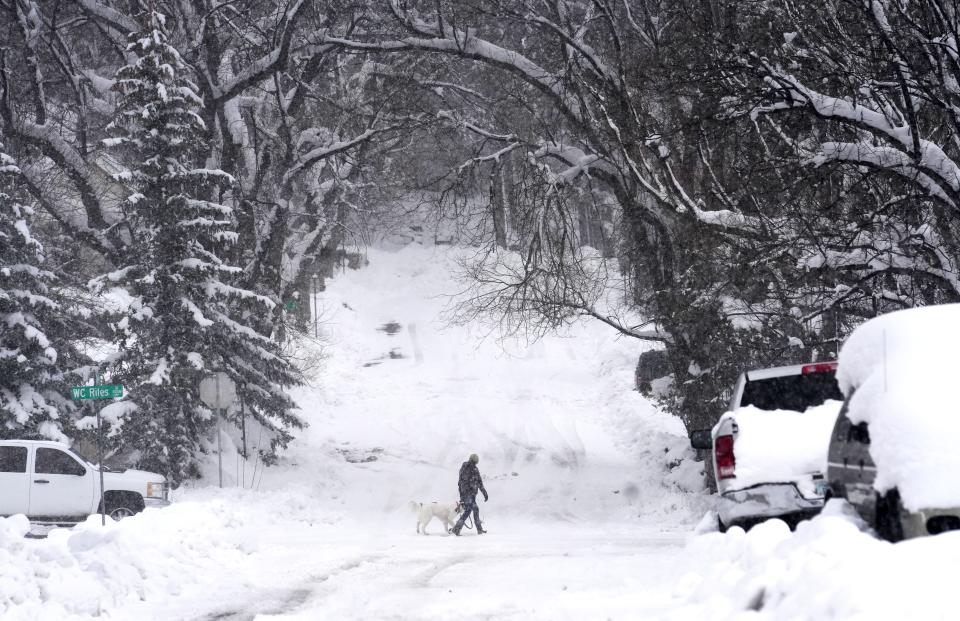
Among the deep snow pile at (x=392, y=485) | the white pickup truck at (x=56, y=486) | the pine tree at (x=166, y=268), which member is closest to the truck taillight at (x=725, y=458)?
the deep snow pile at (x=392, y=485)

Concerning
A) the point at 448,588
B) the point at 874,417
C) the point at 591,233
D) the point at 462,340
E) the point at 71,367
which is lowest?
the point at 448,588

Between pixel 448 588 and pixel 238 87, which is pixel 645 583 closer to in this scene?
pixel 448 588

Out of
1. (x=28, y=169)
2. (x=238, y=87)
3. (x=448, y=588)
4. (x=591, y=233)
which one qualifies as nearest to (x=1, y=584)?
(x=448, y=588)

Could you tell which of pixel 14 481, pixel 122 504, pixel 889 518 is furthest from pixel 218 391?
pixel 889 518

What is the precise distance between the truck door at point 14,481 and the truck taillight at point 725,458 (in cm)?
1392

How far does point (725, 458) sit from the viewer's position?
8.57 metres

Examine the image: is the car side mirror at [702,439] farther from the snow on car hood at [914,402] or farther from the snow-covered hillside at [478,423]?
the snow-covered hillside at [478,423]

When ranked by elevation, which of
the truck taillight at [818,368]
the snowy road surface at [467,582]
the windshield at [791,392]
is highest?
the truck taillight at [818,368]

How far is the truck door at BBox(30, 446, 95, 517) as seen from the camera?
18.3 meters

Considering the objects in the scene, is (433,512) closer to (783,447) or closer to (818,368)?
(818,368)

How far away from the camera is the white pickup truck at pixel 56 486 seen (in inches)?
713

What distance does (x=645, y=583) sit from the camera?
9.27m

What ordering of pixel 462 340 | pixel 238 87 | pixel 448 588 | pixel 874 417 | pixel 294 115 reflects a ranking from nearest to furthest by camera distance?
pixel 874 417, pixel 448 588, pixel 238 87, pixel 294 115, pixel 462 340

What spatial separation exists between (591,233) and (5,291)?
188ft
